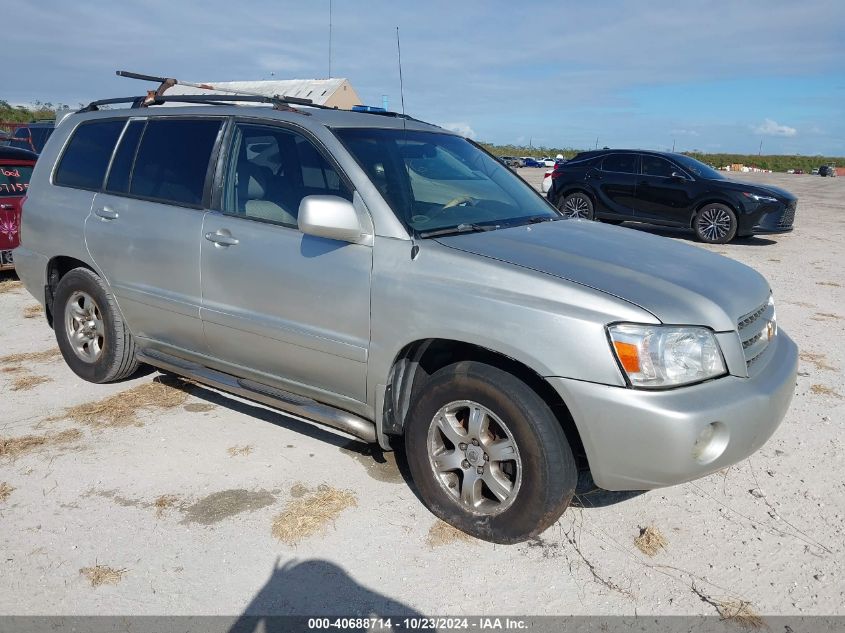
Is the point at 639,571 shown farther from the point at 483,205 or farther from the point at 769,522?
the point at 483,205

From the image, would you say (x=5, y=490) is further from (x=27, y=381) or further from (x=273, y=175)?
(x=273, y=175)

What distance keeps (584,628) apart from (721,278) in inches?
67.9

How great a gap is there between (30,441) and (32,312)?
Answer: 3.41 meters

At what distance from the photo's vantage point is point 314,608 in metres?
2.71

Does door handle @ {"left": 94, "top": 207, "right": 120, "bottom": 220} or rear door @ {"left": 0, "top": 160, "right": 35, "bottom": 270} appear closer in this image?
door handle @ {"left": 94, "top": 207, "right": 120, "bottom": 220}

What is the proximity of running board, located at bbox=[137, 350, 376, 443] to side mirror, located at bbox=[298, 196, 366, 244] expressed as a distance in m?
0.92

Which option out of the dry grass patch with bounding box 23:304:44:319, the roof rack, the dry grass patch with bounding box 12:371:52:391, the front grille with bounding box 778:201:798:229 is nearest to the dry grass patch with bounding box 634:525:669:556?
the roof rack

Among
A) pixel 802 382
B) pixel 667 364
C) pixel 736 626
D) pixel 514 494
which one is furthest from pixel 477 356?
pixel 802 382

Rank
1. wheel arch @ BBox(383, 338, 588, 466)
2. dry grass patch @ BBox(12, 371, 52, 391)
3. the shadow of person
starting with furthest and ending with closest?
dry grass patch @ BBox(12, 371, 52, 391) < wheel arch @ BBox(383, 338, 588, 466) < the shadow of person

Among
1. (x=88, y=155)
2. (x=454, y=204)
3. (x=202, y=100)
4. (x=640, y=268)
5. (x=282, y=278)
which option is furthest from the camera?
(x=88, y=155)

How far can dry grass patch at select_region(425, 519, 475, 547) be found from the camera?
10.3 feet

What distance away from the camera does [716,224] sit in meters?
12.3

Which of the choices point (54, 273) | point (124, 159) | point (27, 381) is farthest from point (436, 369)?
point (27, 381)

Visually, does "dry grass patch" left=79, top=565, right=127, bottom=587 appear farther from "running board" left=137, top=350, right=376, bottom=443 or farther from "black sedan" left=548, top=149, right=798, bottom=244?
"black sedan" left=548, top=149, right=798, bottom=244
